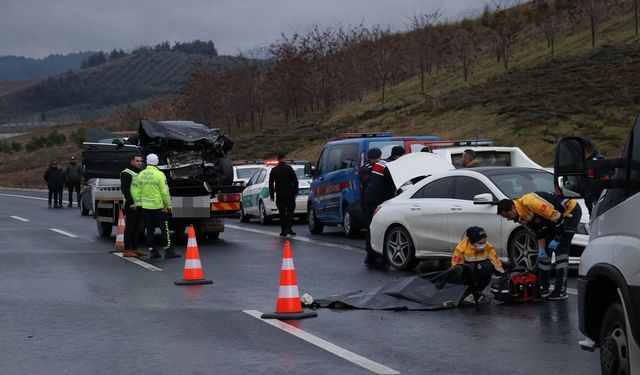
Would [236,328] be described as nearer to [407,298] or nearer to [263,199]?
[407,298]

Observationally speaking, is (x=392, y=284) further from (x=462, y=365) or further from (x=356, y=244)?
(x=356, y=244)

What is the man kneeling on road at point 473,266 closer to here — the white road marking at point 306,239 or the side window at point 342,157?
the white road marking at point 306,239

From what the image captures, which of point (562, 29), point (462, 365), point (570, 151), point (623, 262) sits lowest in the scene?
point (462, 365)

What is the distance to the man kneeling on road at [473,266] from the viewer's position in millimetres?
12523

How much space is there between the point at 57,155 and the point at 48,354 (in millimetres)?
92749

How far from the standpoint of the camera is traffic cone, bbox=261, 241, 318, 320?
11.7 metres

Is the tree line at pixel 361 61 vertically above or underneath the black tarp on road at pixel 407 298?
above

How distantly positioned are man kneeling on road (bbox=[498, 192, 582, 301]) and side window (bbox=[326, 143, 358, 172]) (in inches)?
379


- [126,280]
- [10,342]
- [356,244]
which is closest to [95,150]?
[356,244]

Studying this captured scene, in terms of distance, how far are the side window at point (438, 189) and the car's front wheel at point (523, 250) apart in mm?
1564

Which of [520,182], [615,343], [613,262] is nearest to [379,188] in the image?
[520,182]

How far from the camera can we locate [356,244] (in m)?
21.6

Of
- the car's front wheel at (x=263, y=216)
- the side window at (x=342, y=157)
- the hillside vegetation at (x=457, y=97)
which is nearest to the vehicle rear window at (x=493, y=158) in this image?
the side window at (x=342, y=157)

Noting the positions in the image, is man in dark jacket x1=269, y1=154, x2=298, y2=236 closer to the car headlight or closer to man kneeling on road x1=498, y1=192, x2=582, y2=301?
the car headlight
